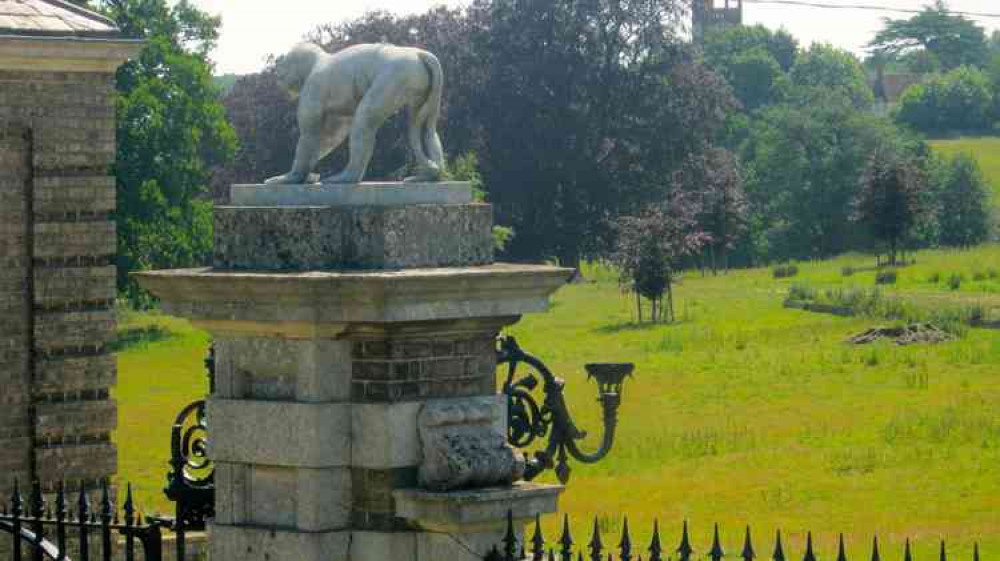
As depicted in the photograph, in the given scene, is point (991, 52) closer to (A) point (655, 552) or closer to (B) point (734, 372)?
(B) point (734, 372)

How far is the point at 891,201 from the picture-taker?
180 feet

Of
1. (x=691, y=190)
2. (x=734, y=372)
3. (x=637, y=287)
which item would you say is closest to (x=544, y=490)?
(x=734, y=372)

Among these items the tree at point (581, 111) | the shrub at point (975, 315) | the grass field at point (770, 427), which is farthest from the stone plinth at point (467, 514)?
the tree at point (581, 111)

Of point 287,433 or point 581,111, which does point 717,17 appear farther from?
point 287,433

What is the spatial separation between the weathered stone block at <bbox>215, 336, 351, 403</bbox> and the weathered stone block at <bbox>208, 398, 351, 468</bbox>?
0.19ft

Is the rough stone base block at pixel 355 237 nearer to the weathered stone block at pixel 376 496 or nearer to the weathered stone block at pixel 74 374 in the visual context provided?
the weathered stone block at pixel 376 496

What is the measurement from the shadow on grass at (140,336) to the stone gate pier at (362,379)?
34365 millimetres

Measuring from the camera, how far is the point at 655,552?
768 cm

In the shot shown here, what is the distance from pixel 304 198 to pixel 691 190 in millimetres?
56151

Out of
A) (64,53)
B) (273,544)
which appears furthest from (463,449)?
(64,53)

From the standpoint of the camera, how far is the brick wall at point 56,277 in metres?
16.2

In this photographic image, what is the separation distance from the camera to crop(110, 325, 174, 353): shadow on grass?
42844 mm

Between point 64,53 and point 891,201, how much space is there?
40.3 meters

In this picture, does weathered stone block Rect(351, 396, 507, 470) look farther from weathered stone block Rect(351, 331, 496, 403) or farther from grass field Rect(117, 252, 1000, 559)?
grass field Rect(117, 252, 1000, 559)
